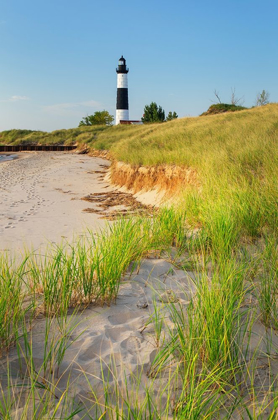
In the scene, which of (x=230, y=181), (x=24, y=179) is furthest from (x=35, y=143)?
(x=230, y=181)

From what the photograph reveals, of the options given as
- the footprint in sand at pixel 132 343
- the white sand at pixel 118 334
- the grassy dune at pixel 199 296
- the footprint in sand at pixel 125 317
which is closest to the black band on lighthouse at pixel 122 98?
the grassy dune at pixel 199 296

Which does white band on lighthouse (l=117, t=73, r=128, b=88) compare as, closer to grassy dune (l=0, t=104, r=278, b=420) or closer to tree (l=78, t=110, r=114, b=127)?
tree (l=78, t=110, r=114, b=127)

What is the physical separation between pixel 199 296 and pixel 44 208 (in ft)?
18.6

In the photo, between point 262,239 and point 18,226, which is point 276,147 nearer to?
point 262,239

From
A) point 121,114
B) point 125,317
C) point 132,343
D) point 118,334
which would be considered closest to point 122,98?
point 121,114

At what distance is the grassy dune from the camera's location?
1.60 meters

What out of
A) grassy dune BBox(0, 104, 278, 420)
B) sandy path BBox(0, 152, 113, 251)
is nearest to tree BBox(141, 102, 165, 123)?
sandy path BBox(0, 152, 113, 251)

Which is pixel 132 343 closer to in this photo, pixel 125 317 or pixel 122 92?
pixel 125 317

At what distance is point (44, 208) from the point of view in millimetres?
7293

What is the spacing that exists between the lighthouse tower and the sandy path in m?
35.4

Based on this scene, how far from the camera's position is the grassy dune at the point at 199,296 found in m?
1.60

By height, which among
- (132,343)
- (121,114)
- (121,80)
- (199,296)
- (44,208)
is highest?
(121,80)

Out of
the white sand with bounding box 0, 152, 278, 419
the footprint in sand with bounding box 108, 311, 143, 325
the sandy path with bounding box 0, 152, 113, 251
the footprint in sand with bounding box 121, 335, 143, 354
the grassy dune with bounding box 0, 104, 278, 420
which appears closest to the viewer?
the grassy dune with bounding box 0, 104, 278, 420

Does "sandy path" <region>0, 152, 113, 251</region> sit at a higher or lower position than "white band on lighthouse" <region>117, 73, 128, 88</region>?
lower
